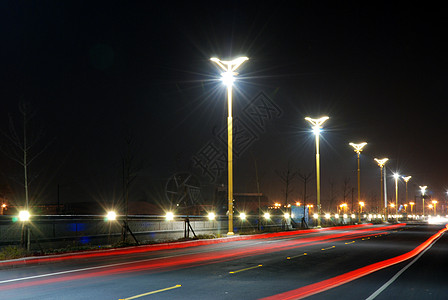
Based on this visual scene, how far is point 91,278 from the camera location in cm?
1287

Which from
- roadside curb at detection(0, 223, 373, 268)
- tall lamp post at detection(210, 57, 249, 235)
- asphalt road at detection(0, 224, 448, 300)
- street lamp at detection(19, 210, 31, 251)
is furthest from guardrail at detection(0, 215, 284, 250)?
asphalt road at detection(0, 224, 448, 300)

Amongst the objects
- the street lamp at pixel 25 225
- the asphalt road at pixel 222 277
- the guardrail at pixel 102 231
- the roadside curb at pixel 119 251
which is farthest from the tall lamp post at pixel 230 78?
the street lamp at pixel 25 225

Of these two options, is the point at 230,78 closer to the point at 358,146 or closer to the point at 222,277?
the point at 222,277

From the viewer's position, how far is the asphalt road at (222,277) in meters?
10.5

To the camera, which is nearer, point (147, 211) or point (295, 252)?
point (295, 252)

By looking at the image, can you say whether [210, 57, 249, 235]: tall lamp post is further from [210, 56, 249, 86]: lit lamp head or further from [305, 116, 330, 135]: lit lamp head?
[305, 116, 330, 135]: lit lamp head

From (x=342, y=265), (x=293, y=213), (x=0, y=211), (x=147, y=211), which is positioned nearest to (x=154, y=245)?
(x=342, y=265)

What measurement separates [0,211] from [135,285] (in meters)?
69.1

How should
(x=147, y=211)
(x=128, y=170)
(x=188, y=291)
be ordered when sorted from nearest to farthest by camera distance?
(x=188, y=291) < (x=128, y=170) < (x=147, y=211)

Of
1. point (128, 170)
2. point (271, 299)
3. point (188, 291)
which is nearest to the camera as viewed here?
point (271, 299)

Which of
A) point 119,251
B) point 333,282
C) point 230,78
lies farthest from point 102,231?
point 333,282

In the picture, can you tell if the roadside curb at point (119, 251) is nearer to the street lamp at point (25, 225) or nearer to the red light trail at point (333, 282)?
the street lamp at point (25, 225)

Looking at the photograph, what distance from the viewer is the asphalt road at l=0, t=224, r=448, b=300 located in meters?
10.5

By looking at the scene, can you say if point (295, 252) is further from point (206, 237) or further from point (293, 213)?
point (293, 213)
